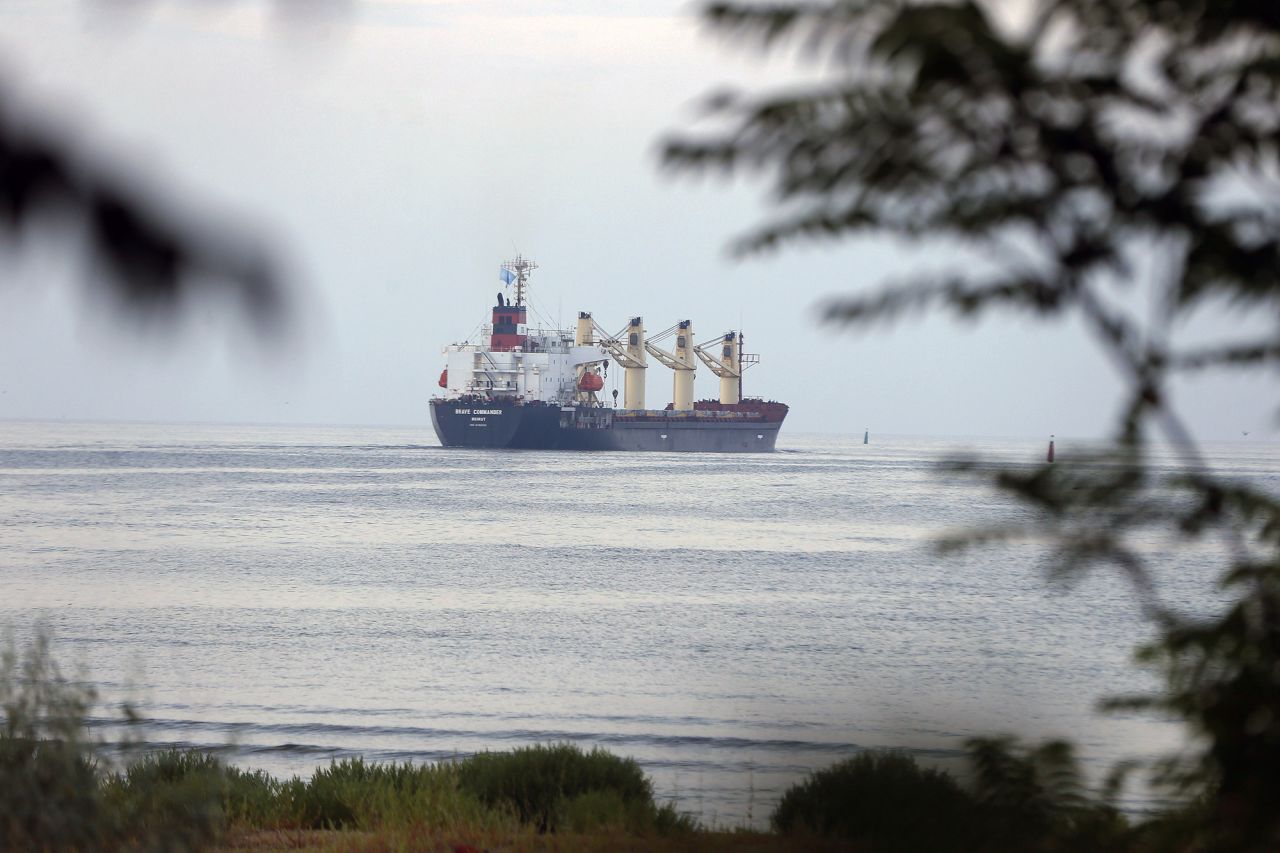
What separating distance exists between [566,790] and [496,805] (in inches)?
20.7

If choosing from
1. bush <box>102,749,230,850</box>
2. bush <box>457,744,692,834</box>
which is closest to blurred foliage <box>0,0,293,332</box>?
bush <box>102,749,230,850</box>

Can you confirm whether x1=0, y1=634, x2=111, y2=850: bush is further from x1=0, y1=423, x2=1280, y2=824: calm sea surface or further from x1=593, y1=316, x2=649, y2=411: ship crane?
x1=593, y1=316, x2=649, y2=411: ship crane

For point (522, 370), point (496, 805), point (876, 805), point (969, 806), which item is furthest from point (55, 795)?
point (522, 370)

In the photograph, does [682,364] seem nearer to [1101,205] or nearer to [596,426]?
[596,426]

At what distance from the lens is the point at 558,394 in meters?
73.8

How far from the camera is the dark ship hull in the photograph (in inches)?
2832

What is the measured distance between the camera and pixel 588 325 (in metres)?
82.5

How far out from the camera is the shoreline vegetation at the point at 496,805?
3023 millimetres

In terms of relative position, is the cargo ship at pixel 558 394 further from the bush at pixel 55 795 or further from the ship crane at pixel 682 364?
the bush at pixel 55 795

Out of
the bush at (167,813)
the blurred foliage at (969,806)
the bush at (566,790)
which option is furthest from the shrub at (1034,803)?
the bush at (566,790)

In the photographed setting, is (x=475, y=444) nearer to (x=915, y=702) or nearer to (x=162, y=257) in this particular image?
(x=915, y=702)

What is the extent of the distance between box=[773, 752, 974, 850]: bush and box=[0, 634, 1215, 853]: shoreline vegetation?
0.01 metres

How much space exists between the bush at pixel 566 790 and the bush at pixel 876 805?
62cm

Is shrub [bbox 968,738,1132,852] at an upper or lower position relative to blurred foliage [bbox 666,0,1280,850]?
lower
